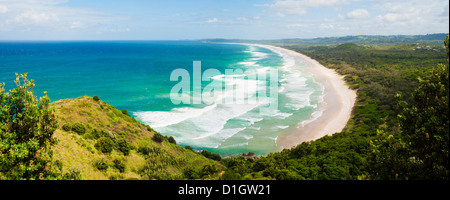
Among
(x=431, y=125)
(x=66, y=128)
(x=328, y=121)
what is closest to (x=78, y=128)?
(x=66, y=128)

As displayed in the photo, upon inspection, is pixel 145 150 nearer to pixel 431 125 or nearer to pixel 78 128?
pixel 78 128

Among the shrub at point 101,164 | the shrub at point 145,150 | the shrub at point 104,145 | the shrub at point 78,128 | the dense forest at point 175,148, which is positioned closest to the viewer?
the dense forest at point 175,148

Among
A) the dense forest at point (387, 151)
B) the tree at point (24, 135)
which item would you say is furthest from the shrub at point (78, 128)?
the dense forest at point (387, 151)

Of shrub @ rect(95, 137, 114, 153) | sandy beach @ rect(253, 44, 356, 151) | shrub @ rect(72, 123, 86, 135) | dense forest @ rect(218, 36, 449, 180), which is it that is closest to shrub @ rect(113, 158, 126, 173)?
shrub @ rect(95, 137, 114, 153)

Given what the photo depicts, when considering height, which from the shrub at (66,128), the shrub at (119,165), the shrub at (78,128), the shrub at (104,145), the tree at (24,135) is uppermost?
the tree at (24,135)

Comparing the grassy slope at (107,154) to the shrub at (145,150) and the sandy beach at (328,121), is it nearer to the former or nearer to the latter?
the shrub at (145,150)

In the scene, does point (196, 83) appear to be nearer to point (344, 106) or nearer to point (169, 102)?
point (169, 102)

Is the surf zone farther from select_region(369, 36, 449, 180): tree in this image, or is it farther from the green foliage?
the green foliage

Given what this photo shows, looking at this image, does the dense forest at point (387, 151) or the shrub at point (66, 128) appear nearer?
the dense forest at point (387, 151)
